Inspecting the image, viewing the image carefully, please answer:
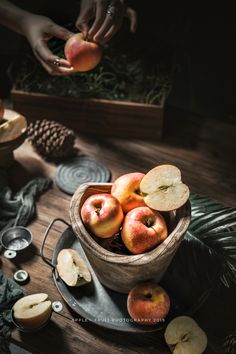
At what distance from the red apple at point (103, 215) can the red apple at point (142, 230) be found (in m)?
0.02

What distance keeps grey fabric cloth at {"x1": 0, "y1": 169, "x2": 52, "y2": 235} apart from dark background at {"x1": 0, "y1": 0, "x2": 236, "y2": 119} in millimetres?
499

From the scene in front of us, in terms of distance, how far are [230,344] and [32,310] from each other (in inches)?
16.3

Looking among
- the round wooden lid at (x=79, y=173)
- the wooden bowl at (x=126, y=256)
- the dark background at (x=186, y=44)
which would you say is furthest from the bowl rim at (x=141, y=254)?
the dark background at (x=186, y=44)

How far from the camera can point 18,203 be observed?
126cm

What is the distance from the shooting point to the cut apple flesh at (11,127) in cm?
128

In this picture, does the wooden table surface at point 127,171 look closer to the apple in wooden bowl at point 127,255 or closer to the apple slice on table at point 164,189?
the apple in wooden bowl at point 127,255

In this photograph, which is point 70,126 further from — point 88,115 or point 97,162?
point 97,162

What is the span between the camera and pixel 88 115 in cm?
148

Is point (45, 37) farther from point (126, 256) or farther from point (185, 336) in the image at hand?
point (185, 336)

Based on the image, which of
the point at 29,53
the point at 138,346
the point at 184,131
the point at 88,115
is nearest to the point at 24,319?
the point at 138,346

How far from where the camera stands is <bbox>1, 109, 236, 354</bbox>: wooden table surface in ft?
3.27

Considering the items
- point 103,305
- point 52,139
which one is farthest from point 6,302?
point 52,139

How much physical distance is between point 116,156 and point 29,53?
0.47 meters

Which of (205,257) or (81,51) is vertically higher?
(81,51)
